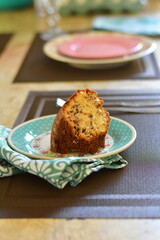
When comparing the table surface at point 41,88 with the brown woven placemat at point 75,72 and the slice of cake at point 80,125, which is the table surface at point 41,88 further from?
the slice of cake at point 80,125

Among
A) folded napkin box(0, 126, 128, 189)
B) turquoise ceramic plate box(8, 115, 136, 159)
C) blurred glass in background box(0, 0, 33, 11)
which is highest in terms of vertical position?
folded napkin box(0, 126, 128, 189)

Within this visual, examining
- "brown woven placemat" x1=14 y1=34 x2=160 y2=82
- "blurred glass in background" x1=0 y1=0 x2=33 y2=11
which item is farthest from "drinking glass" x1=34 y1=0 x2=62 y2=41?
"blurred glass in background" x1=0 y1=0 x2=33 y2=11

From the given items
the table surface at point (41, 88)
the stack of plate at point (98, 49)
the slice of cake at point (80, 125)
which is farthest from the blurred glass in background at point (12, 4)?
the slice of cake at point (80, 125)

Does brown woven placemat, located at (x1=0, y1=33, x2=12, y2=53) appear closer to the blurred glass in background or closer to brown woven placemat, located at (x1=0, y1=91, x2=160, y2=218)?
the blurred glass in background

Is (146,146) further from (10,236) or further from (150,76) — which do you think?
(150,76)

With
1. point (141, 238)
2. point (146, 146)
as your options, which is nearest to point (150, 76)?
point (146, 146)
